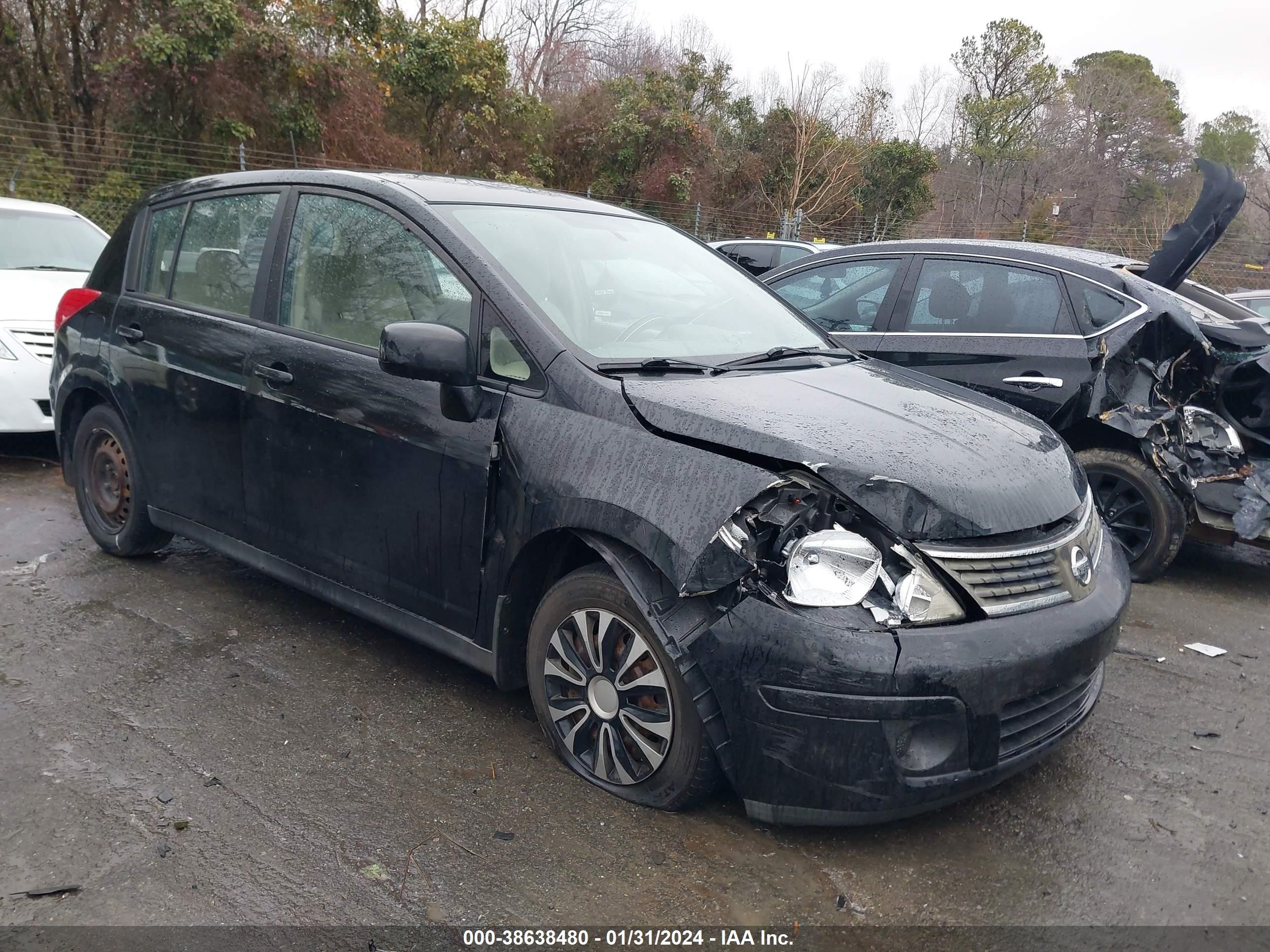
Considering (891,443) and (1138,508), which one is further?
(1138,508)

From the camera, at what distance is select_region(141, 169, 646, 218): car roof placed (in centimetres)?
364

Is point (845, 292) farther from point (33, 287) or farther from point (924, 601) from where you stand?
point (33, 287)

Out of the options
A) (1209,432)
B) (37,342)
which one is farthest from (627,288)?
(37,342)

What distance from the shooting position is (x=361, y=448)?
342 centimetres

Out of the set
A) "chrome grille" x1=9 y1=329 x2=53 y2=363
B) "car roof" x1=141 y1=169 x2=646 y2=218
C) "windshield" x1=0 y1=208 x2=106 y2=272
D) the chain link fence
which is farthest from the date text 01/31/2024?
the chain link fence

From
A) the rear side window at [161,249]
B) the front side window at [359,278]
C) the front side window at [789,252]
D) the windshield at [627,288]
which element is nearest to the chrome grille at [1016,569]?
the windshield at [627,288]

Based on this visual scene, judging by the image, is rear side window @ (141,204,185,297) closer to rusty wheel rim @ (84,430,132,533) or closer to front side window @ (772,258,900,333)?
rusty wheel rim @ (84,430,132,533)

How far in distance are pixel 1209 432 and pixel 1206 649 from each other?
4.63 ft

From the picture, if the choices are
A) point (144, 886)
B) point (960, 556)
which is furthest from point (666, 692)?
point (144, 886)

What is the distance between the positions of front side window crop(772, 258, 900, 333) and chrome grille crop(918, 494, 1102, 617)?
324 cm

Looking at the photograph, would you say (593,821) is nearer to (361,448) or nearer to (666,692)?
(666,692)

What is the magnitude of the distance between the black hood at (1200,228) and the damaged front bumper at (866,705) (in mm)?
3822

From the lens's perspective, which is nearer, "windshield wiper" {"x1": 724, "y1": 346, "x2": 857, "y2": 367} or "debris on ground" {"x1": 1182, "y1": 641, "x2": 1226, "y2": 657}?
"windshield wiper" {"x1": 724, "y1": 346, "x2": 857, "y2": 367}

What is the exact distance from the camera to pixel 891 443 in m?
2.77
